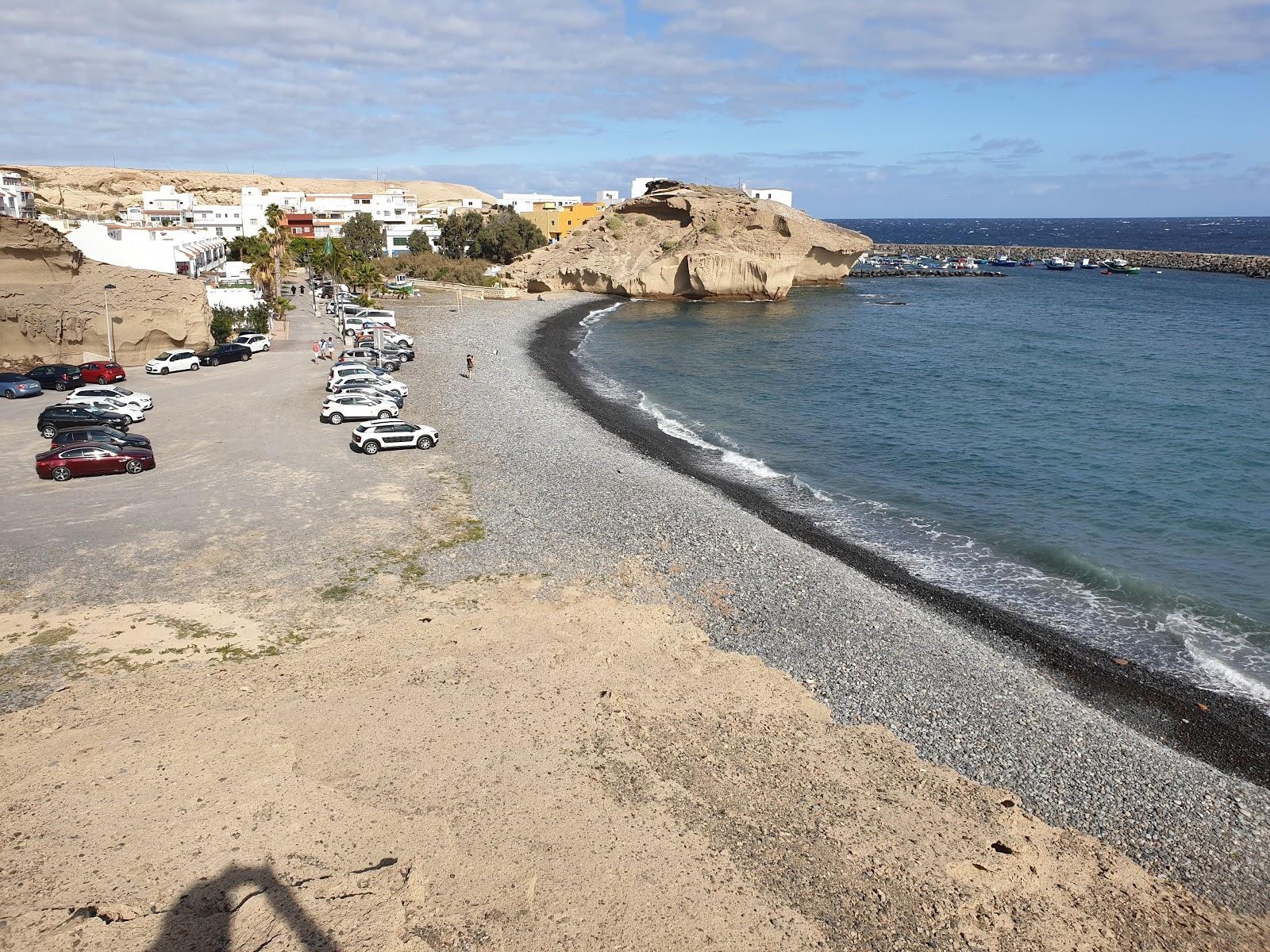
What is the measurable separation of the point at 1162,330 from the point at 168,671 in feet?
273

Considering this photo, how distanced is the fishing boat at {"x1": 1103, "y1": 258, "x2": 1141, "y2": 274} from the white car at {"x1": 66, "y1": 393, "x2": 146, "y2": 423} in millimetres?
145874

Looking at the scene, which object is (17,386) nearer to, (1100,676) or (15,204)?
(15,204)

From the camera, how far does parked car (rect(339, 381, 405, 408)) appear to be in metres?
38.7

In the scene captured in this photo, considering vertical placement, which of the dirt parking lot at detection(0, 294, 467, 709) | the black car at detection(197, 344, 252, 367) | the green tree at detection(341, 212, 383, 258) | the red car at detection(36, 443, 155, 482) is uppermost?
the green tree at detection(341, 212, 383, 258)

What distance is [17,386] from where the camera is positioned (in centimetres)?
4031

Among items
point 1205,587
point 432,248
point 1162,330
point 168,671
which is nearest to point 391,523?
point 168,671

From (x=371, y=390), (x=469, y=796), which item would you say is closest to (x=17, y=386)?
(x=371, y=390)

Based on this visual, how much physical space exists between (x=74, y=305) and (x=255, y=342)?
9850mm

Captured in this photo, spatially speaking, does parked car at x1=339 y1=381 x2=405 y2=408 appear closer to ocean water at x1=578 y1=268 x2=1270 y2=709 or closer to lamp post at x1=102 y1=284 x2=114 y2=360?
ocean water at x1=578 y1=268 x2=1270 y2=709

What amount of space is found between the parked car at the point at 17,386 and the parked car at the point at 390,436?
19.1 m

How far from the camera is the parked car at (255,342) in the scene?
52.7 metres

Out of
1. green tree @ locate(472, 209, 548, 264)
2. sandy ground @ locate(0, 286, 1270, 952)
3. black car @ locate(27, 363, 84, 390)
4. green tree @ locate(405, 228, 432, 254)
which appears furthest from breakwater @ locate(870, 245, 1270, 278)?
black car @ locate(27, 363, 84, 390)

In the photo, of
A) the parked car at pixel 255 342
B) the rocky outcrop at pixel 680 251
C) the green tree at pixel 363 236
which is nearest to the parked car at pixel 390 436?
the parked car at pixel 255 342

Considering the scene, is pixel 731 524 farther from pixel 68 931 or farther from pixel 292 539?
pixel 68 931
